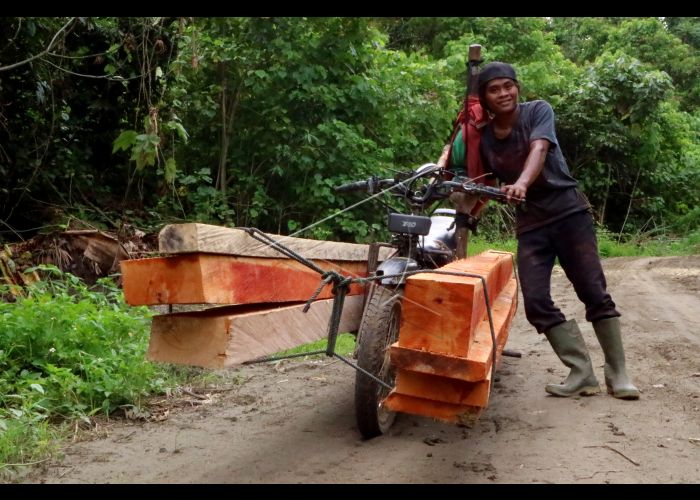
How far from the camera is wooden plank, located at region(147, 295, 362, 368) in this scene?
3.09 metres

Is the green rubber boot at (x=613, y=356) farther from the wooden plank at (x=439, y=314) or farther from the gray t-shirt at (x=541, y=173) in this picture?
the wooden plank at (x=439, y=314)

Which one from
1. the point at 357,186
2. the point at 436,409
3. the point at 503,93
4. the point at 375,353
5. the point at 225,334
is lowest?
the point at 436,409

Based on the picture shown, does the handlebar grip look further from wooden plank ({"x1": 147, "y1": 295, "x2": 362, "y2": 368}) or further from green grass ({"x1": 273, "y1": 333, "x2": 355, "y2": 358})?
green grass ({"x1": 273, "y1": 333, "x2": 355, "y2": 358})

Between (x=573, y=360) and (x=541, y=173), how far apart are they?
116 cm

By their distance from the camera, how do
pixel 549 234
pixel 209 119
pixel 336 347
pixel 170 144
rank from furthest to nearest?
→ pixel 209 119
pixel 170 144
pixel 336 347
pixel 549 234

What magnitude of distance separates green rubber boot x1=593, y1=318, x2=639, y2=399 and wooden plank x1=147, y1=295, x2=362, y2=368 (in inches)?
82.8

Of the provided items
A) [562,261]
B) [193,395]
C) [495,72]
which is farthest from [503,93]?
[193,395]

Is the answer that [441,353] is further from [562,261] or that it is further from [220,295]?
[562,261]

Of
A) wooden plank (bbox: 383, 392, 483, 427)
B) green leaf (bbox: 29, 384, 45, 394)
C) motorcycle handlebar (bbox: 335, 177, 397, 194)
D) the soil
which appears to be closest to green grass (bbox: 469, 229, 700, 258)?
the soil

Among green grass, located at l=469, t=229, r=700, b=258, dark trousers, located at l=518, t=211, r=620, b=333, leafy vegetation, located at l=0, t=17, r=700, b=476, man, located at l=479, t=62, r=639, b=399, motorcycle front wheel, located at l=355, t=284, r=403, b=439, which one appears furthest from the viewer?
green grass, located at l=469, t=229, r=700, b=258

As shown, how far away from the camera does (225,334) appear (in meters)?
3.08

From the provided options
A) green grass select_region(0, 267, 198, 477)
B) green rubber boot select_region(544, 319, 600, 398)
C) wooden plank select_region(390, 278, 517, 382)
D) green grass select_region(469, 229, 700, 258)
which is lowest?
green grass select_region(469, 229, 700, 258)
